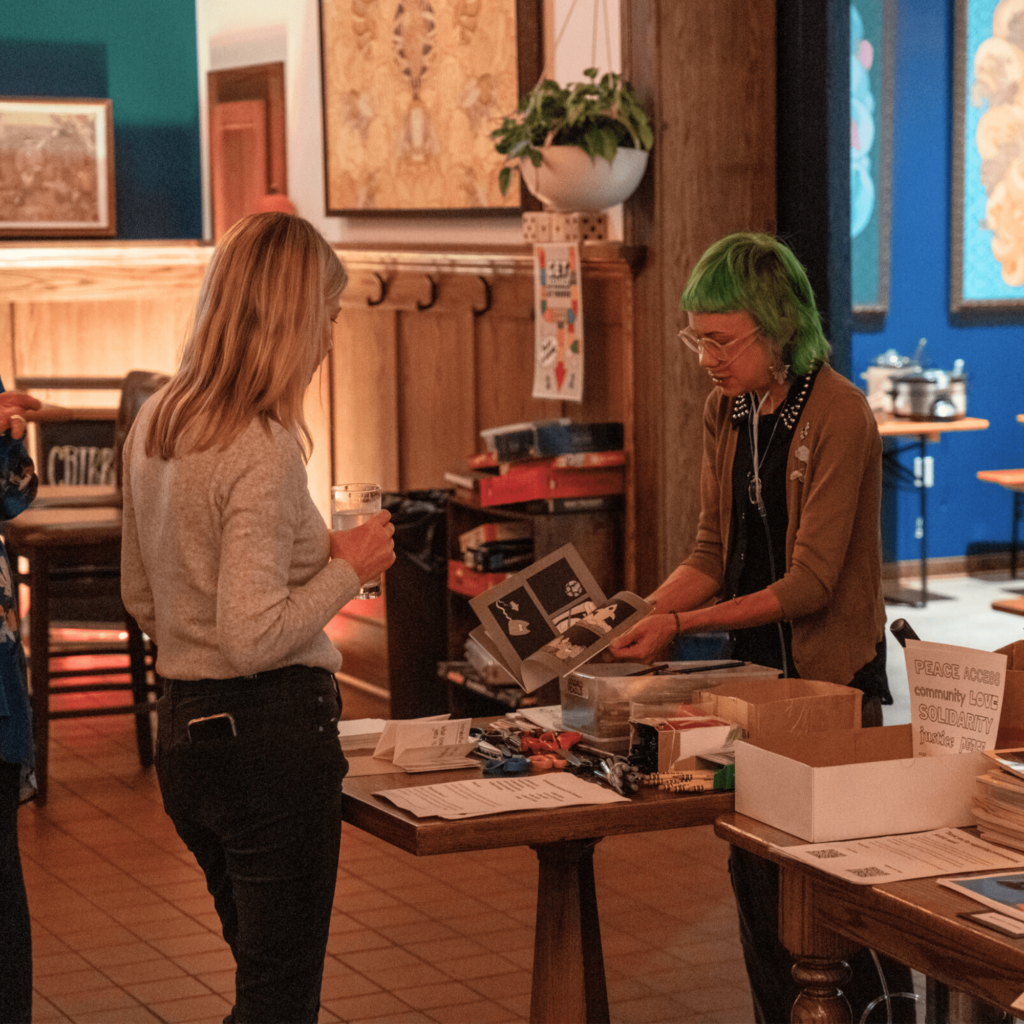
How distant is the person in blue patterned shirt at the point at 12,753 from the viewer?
269 centimetres

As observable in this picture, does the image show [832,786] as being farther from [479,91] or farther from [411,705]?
[479,91]

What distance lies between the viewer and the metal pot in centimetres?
836

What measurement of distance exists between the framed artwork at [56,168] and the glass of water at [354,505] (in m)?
5.88

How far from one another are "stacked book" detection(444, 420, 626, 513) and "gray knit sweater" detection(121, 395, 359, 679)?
9.38ft

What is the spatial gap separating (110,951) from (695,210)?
2.68 meters

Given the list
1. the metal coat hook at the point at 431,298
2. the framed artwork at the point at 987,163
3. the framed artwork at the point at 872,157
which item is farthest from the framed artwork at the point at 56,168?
the framed artwork at the point at 987,163

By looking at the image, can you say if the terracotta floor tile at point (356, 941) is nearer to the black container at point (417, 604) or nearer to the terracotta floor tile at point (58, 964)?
the terracotta floor tile at point (58, 964)

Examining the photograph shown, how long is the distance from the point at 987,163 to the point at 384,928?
6.59 meters

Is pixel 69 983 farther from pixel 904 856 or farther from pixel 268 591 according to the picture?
pixel 904 856

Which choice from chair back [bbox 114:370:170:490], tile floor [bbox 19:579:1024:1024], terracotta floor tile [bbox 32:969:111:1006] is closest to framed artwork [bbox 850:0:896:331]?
chair back [bbox 114:370:170:490]

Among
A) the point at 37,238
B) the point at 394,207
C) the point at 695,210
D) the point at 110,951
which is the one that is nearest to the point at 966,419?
the point at 394,207

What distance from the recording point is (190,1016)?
3598 millimetres

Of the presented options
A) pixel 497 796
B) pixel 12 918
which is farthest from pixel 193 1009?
pixel 497 796

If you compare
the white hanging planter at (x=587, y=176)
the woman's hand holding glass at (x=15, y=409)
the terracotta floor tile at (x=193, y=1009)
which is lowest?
the terracotta floor tile at (x=193, y=1009)
